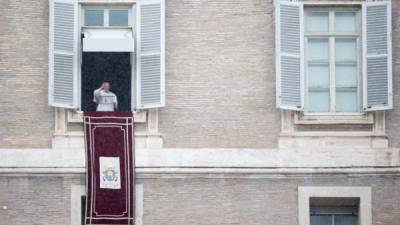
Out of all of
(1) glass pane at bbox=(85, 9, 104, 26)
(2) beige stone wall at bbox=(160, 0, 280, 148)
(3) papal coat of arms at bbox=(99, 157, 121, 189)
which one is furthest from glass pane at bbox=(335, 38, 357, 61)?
(3) papal coat of arms at bbox=(99, 157, 121, 189)

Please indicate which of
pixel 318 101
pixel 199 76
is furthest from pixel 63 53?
pixel 318 101

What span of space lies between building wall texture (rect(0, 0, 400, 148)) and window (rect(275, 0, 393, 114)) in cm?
30

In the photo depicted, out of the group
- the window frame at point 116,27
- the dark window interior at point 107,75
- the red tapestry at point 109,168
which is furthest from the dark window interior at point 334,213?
the dark window interior at point 107,75

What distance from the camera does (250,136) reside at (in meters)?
32.3

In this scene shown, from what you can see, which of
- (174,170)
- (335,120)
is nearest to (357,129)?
(335,120)

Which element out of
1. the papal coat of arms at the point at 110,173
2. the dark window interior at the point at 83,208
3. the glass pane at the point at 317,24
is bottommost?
the dark window interior at the point at 83,208

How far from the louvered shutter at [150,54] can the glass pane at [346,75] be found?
11.0 feet

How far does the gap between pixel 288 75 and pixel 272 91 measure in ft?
1.41

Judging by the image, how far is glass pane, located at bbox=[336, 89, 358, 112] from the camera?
32594 mm

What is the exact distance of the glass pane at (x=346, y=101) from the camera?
32594mm

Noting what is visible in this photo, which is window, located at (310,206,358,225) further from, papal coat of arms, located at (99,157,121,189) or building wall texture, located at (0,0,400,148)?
papal coat of arms, located at (99,157,121,189)

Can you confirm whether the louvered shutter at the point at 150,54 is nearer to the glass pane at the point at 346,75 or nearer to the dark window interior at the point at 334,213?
the glass pane at the point at 346,75

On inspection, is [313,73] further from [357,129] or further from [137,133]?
[137,133]

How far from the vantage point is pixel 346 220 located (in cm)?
3244
